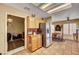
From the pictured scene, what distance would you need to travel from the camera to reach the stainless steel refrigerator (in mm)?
1963

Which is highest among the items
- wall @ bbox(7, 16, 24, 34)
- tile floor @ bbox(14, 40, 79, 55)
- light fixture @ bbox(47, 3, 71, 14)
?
light fixture @ bbox(47, 3, 71, 14)

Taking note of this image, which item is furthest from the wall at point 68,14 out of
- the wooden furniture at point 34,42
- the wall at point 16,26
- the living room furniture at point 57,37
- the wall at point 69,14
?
the wall at point 16,26

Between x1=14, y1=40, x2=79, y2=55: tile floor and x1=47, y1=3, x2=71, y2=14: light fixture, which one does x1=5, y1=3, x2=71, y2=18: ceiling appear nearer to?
x1=47, y1=3, x2=71, y2=14: light fixture

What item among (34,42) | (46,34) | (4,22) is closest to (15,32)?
(4,22)

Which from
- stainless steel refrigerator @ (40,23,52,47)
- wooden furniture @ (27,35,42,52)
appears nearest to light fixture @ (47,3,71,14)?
stainless steel refrigerator @ (40,23,52,47)

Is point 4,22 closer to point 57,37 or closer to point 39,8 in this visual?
point 39,8

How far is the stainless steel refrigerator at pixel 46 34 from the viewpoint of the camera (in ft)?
6.44

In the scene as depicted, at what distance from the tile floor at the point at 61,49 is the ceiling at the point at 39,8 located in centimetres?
66

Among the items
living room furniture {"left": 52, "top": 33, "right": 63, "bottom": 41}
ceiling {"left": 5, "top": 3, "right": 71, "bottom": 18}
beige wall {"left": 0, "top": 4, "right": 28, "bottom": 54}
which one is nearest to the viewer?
beige wall {"left": 0, "top": 4, "right": 28, "bottom": 54}

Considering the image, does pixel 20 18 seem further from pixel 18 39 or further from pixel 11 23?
pixel 18 39

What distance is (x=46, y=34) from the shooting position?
2.01 m

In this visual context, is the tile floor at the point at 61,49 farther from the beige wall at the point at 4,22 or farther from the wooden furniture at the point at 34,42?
the beige wall at the point at 4,22

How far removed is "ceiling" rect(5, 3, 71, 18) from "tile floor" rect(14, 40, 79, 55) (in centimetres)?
66
